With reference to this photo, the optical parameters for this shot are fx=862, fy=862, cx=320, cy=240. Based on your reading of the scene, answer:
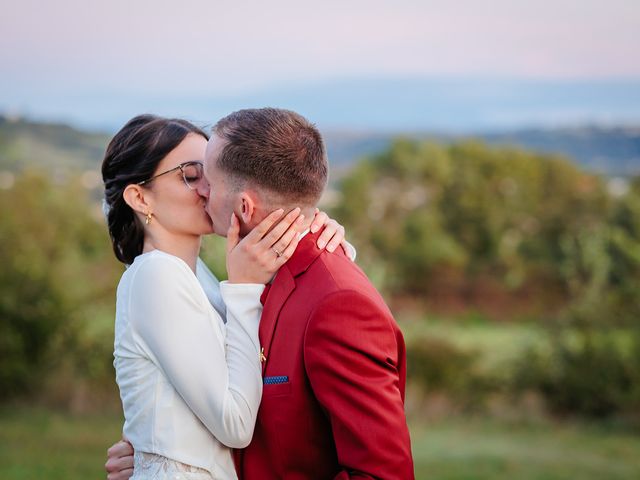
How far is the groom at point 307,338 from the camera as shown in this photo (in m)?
2.64

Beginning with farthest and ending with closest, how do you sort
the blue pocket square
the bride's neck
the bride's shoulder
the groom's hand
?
the bride's neck, the groom's hand, the bride's shoulder, the blue pocket square

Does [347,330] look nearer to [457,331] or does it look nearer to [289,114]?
[289,114]

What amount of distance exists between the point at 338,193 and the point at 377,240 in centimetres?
157

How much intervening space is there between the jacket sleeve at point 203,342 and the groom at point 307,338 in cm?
8

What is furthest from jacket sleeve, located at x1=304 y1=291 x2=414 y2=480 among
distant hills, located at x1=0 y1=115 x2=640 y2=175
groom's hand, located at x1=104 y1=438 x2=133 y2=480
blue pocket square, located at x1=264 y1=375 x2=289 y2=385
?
distant hills, located at x1=0 y1=115 x2=640 y2=175

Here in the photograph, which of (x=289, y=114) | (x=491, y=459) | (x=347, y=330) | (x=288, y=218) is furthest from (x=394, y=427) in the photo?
(x=491, y=459)

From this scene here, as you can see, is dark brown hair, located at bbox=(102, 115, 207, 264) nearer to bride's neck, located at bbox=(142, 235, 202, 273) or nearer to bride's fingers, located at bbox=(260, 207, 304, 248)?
bride's neck, located at bbox=(142, 235, 202, 273)

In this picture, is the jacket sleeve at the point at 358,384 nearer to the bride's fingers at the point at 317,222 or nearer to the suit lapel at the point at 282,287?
the suit lapel at the point at 282,287

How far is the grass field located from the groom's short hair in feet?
27.6

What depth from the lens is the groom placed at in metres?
2.64

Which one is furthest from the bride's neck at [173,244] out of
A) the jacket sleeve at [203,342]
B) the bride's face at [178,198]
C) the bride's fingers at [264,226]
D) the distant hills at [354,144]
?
the distant hills at [354,144]

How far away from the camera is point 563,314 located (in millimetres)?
14922

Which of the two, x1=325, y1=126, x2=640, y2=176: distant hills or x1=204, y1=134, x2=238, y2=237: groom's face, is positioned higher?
x1=204, y1=134, x2=238, y2=237: groom's face

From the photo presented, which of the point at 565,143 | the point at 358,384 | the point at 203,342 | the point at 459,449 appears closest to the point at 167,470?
the point at 203,342
